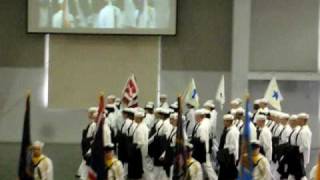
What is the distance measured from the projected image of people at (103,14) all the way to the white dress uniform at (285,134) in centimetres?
778

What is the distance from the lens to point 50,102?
22.9 m

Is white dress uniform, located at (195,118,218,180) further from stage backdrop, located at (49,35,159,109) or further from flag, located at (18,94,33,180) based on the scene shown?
stage backdrop, located at (49,35,159,109)

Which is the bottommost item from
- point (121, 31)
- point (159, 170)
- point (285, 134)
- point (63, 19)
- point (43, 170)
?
point (159, 170)

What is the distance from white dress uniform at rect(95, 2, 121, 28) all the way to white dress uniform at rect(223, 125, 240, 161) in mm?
8869

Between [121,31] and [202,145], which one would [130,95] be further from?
[121,31]

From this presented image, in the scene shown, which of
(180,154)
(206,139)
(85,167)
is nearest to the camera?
(180,154)

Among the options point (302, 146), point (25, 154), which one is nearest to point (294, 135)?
point (302, 146)

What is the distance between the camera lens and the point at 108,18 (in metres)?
22.5

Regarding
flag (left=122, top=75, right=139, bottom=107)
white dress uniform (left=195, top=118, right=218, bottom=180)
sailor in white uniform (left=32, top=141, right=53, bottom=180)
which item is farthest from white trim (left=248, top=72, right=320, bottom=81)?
sailor in white uniform (left=32, top=141, right=53, bottom=180)

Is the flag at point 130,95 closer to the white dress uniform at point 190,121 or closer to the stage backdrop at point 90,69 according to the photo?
the white dress uniform at point 190,121

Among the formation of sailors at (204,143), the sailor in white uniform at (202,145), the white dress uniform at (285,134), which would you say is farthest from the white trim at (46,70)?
the white dress uniform at (285,134)

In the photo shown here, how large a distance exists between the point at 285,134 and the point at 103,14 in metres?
8.71

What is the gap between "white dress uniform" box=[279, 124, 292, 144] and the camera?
614 inches

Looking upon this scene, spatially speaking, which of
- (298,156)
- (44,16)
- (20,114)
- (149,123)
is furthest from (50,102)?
(298,156)
